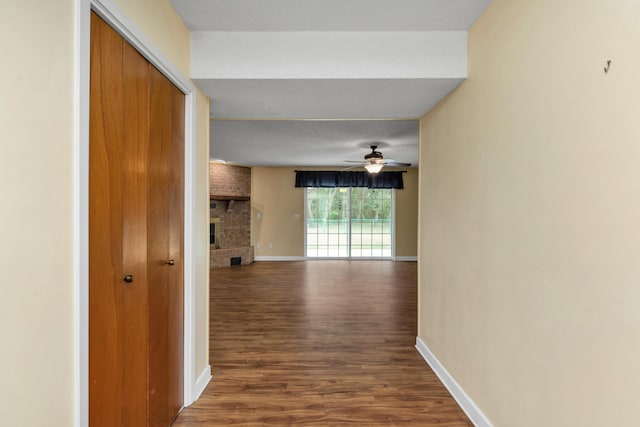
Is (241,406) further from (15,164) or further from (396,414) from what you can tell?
(15,164)

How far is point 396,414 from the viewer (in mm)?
1907

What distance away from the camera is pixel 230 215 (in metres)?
7.15

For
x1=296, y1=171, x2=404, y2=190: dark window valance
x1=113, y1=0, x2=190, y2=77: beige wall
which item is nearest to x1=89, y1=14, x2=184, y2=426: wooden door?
x1=113, y1=0, x2=190, y2=77: beige wall

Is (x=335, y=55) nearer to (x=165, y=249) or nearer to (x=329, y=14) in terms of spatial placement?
(x=329, y=14)

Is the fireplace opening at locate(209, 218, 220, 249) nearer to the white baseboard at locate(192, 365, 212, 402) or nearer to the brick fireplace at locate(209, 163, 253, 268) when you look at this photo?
the brick fireplace at locate(209, 163, 253, 268)

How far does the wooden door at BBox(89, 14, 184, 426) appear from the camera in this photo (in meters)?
1.17

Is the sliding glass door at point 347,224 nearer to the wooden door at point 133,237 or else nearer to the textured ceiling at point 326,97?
the textured ceiling at point 326,97

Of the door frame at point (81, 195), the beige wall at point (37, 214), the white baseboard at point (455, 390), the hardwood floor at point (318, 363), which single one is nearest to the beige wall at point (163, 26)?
the door frame at point (81, 195)

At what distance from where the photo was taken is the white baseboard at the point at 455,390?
1.76 m

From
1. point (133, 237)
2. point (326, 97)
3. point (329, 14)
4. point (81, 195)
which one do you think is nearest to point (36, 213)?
point (81, 195)

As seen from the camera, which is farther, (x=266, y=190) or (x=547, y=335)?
(x=266, y=190)

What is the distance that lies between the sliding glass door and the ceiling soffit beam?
5.70 meters

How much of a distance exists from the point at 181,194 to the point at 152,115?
0.50 m

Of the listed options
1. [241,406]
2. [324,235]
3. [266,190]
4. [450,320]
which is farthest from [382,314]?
[266,190]
